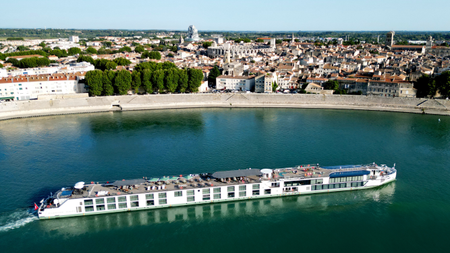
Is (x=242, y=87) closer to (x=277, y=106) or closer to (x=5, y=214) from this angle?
(x=277, y=106)

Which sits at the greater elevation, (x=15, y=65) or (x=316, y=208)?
(x=15, y=65)

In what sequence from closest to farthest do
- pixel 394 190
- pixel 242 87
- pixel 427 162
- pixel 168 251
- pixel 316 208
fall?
pixel 168 251
pixel 316 208
pixel 394 190
pixel 427 162
pixel 242 87

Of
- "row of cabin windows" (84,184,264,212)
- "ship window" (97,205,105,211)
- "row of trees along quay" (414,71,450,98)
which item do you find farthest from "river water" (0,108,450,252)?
"row of trees along quay" (414,71,450,98)

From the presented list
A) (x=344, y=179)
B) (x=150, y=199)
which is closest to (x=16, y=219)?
(x=150, y=199)

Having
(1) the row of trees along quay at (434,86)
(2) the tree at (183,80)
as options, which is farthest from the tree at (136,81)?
(1) the row of trees along quay at (434,86)

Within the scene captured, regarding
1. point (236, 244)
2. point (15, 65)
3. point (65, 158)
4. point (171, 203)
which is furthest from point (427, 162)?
point (15, 65)

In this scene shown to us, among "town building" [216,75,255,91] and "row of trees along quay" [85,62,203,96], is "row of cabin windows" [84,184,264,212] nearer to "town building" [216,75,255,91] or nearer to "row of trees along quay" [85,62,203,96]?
"row of trees along quay" [85,62,203,96]
